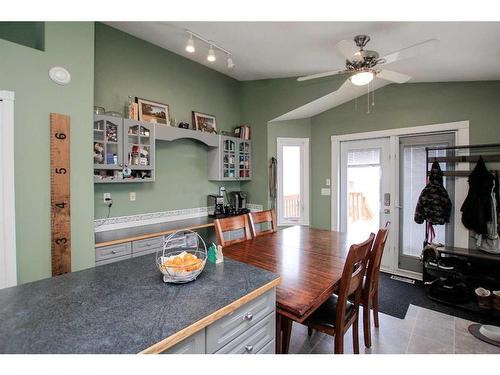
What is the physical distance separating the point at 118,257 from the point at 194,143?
192 centimetres

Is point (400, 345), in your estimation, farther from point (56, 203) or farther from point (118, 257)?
point (56, 203)

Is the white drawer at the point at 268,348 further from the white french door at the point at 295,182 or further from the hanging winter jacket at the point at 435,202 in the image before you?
the white french door at the point at 295,182

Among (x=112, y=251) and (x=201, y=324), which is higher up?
(x=201, y=324)

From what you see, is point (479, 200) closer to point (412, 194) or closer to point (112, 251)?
point (412, 194)

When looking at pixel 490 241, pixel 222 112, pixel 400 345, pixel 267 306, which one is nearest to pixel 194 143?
pixel 222 112

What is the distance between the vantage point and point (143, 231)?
2.90m

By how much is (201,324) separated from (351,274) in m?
0.97

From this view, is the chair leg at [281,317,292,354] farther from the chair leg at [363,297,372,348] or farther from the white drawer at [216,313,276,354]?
the chair leg at [363,297,372,348]

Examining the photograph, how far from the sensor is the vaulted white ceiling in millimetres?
1976

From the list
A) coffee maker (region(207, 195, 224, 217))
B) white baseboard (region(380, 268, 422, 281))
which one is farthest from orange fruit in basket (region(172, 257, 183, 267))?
white baseboard (region(380, 268, 422, 281))

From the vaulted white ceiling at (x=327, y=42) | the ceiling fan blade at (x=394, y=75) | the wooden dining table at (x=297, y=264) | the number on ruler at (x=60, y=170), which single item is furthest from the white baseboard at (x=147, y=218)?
the ceiling fan blade at (x=394, y=75)

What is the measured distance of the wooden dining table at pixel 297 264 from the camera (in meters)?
1.30

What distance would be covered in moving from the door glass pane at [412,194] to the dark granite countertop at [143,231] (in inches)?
109

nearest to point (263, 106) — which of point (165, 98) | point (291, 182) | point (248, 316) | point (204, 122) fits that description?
point (204, 122)
